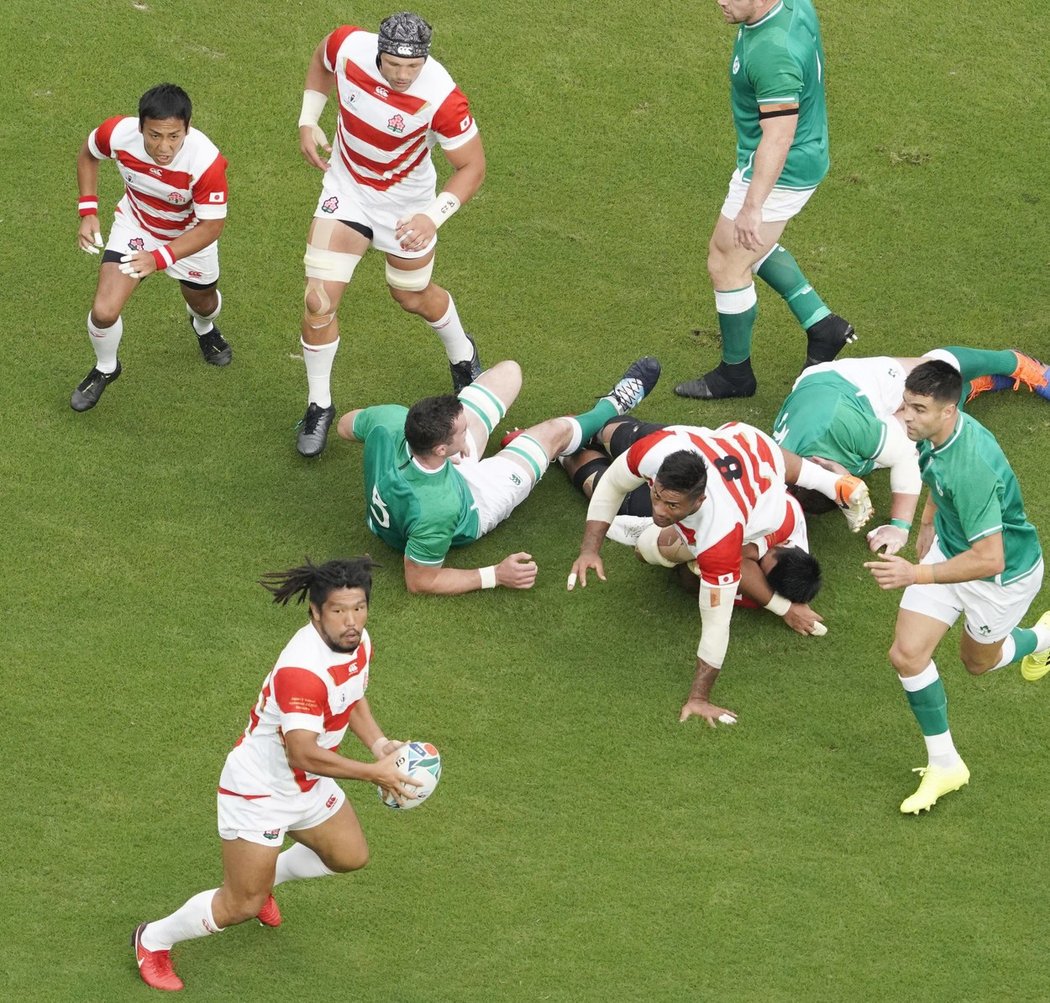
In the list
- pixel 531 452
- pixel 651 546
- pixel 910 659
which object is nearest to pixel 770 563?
pixel 651 546

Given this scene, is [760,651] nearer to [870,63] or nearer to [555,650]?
[555,650]

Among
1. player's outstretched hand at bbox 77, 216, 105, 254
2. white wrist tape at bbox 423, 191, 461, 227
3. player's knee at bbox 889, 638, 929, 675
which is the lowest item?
player's knee at bbox 889, 638, 929, 675

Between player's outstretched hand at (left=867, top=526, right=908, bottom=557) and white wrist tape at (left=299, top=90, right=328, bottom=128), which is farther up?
white wrist tape at (left=299, top=90, right=328, bottom=128)

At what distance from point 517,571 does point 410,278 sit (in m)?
1.56

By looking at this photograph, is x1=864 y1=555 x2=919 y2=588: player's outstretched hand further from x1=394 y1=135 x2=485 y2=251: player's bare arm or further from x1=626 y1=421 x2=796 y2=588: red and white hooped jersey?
x1=394 y1=135 x2=485 y2=251: player's bare arm

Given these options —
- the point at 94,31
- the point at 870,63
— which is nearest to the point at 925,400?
the point at 870,63

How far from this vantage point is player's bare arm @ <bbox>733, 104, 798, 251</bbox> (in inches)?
278

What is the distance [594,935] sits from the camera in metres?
5.60

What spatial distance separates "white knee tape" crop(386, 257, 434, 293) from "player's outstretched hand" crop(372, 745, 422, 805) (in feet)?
10.5

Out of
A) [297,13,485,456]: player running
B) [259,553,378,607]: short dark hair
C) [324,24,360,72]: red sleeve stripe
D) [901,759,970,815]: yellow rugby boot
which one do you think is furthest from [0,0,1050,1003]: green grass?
[324,24,360,72]: red sleeve stripe

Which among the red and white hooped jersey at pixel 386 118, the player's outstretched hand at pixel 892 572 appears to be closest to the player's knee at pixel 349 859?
the player's outstretched hand at pixel 892 572

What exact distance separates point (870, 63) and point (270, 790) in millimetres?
6774

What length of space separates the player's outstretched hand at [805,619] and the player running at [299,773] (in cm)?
231

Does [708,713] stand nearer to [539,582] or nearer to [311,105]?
[539,582]
